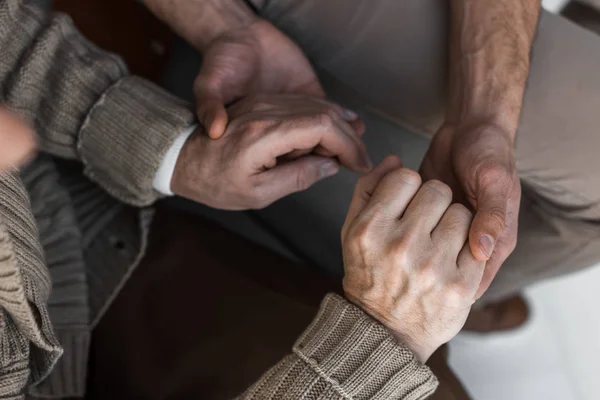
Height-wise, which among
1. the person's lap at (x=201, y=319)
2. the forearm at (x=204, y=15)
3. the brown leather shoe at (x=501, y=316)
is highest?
the forearm at (x=204, y=15)

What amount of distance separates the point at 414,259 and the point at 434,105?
302 millimetres

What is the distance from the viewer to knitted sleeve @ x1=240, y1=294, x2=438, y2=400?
49 cm

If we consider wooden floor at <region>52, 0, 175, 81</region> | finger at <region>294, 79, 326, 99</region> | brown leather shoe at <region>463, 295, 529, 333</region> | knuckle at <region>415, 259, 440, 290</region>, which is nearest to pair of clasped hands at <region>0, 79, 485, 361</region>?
knuckle at <region>415, 259, 440, 290</region>

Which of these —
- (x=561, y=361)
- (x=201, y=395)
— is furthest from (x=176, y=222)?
(x=561, y=361)

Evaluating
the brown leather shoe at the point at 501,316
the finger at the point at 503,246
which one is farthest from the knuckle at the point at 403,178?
the brown leather shoe at the point at 501,316

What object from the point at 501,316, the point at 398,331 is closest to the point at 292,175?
the point at 398,331

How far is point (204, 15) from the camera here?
0.73 meters

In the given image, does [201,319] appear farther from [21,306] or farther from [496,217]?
[496,217]

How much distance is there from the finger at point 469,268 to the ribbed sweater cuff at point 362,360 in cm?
Answer: 8

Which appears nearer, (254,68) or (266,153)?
(266,153)

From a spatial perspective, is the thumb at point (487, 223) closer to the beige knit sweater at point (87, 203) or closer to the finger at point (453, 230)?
the finger at point (453, 230)

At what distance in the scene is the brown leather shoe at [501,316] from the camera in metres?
1.01

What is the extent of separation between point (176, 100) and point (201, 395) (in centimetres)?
34

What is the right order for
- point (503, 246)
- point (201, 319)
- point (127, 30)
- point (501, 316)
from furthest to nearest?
point (501, 316), point (127, 30), point (201, 319), point (503, 246)
